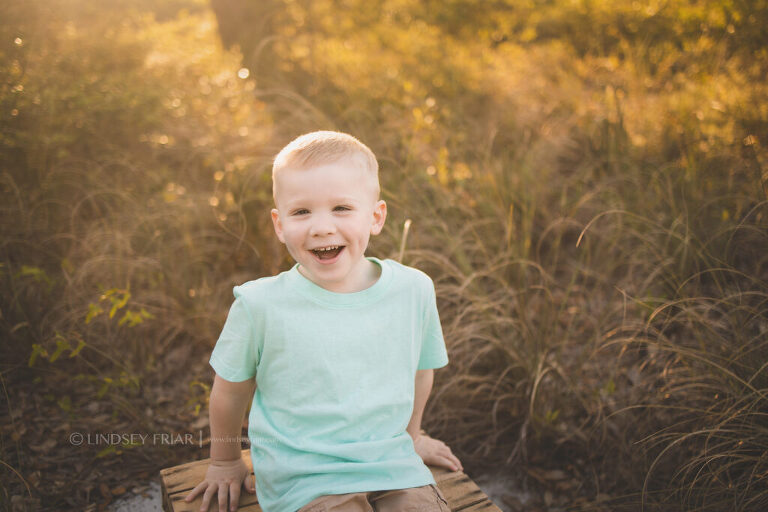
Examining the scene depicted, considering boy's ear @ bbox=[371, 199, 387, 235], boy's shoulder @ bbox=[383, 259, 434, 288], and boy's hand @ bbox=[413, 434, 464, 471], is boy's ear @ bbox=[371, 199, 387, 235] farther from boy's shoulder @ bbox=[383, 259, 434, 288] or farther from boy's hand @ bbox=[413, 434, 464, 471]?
boy's hand @ bbox=[413, 434, 464, 471]

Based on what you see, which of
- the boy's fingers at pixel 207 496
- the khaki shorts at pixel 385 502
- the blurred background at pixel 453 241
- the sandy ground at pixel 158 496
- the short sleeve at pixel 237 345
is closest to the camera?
the khaki shorts at pixel 385 502

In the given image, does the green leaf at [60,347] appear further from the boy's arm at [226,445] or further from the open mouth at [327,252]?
the open mouth at [327,252]

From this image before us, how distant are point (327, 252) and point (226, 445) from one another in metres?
0.68

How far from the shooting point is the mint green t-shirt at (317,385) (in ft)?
4.95

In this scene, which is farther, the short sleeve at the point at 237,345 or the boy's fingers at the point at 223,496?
the boy's fingers at the point at 223,496

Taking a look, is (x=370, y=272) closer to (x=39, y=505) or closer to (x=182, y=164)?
(x=39, y=505)

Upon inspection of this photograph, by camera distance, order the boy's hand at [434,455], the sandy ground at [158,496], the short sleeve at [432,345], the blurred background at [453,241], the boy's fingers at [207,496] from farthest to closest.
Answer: the blurred background at [453,241] → the sandy ground at [158,496] → the boy's hand at [434,455] → the short sleeve at [432,345] → the boy's fingers at [207,496]

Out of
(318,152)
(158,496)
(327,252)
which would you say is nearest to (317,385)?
(327,252)

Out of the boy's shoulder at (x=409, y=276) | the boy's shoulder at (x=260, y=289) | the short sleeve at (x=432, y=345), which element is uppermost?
the boy's shoulder at (x=260, y=289)

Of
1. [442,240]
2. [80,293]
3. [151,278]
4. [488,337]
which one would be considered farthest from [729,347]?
[80,293]

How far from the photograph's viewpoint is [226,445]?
66.7 inches

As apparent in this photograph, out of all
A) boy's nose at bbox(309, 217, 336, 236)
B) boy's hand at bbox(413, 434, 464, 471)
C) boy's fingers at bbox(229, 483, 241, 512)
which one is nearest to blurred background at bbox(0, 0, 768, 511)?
boy's hand at bbox(413, 434, 464, 471)

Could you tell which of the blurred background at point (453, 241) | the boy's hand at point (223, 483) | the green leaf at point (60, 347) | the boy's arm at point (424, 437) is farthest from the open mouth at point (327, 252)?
the green leaf at point (60, 347)

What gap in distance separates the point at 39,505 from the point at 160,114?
307 centimetres
